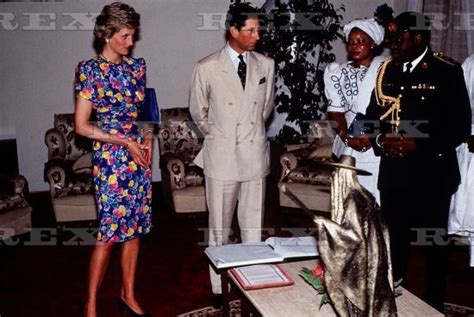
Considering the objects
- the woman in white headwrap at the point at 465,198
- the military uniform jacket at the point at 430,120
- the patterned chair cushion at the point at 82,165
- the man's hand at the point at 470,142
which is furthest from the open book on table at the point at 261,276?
the patterned chair cushion at the point at 82,165

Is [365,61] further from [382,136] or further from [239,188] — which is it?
[239,188]

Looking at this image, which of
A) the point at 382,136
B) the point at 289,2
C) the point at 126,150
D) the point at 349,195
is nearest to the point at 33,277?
the point at 126,150

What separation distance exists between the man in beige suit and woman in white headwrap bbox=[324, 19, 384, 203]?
51 centimetres

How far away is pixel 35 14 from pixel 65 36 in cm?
38

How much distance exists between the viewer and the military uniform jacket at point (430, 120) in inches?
120

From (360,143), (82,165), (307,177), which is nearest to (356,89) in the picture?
(360,143)

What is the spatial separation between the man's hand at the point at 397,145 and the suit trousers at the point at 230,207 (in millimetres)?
834

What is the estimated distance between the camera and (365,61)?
379 centimetres

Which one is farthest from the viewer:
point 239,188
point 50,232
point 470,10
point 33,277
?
point 470,10

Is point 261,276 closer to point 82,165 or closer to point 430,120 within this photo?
point 430,120

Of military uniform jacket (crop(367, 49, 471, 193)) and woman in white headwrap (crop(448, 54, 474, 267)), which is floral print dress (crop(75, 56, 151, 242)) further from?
woman in white headwrap (crop(448, 54, 474, 267))

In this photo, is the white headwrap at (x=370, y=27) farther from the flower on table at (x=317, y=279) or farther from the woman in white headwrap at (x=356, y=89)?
the flower on table at (x=317, y=279)

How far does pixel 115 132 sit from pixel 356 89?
5.33 feet

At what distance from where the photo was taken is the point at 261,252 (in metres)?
2.95
